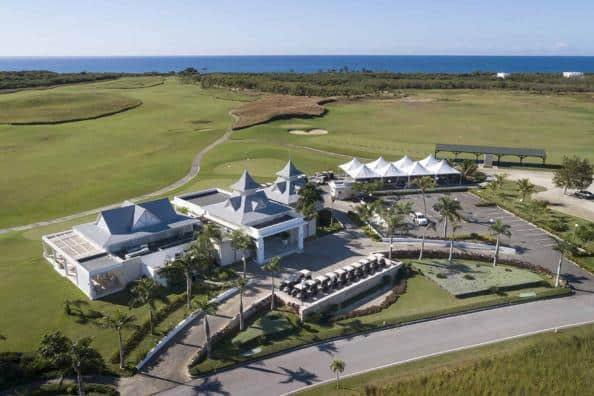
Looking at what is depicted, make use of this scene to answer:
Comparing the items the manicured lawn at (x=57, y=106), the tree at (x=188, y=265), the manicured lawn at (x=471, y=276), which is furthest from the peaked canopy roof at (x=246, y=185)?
the manicured lawn at (x=57, y=106)

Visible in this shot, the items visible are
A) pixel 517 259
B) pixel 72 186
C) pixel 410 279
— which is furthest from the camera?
pixel 72 186

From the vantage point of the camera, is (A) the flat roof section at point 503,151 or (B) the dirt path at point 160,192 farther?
(A) the flat roof section at point 503,151

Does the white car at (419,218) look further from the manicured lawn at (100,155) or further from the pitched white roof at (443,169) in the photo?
the manicured lawn at (100,155)

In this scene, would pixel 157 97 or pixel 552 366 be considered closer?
pixel 552 366

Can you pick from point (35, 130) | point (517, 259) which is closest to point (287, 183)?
point (517, 259)

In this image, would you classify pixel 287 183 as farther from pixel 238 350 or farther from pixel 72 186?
pixel 72 186

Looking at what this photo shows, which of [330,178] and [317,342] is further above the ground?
[330,178]

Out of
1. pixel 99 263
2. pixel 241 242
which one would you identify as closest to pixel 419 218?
pixel 241 242

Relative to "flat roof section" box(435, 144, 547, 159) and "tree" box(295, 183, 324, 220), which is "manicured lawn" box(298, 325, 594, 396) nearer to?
"tree" box(295, 183, 324, 220)
